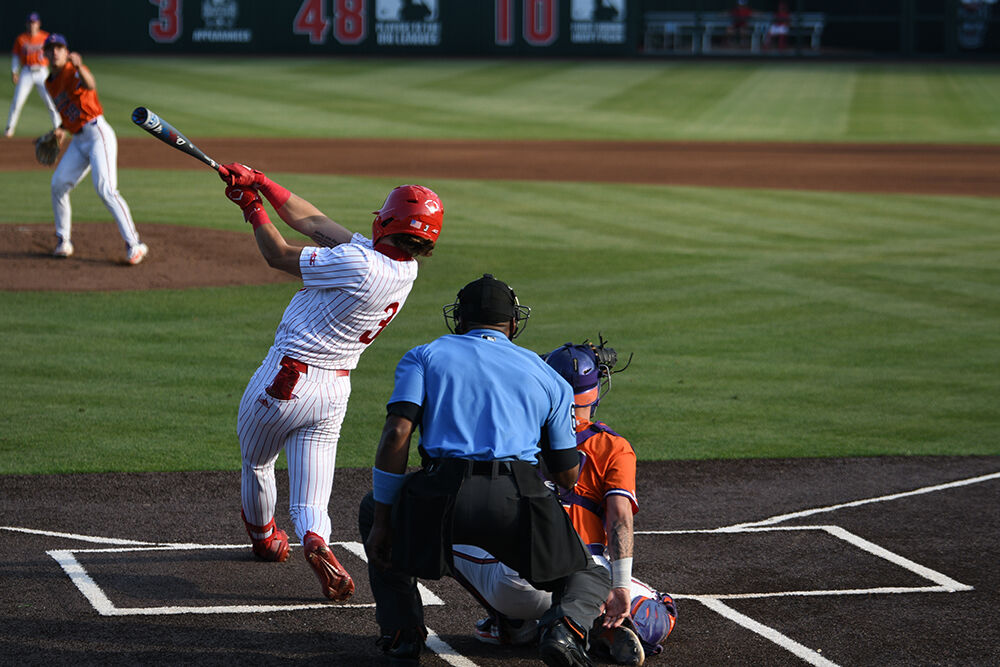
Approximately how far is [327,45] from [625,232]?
2950cm

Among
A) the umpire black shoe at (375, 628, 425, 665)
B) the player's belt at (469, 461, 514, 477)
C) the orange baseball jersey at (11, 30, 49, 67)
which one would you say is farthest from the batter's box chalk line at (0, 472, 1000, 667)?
the orange baseball jersey at (11, 30, 49, 67)

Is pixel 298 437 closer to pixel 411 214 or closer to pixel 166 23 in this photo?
pixel 411 214

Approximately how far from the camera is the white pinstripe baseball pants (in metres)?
5.98

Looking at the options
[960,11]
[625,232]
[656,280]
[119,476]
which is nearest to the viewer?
[119,476]

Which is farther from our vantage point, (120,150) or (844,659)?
(120,150)

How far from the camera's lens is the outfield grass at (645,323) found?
9.47 m

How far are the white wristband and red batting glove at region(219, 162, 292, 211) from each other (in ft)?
7.73

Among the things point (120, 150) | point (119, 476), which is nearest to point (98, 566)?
point (119, 476)

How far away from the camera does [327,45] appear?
45.5m

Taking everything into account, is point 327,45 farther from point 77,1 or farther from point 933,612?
point 933,612

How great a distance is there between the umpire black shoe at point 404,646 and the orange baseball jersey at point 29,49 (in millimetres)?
25706

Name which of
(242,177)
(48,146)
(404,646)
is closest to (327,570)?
(404,646)

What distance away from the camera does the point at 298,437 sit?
6.13 meters

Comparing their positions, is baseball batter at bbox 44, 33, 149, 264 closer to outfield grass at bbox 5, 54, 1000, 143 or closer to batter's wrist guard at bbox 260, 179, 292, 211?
batter's wrist guard at bbox 260, 179, 292, 211
